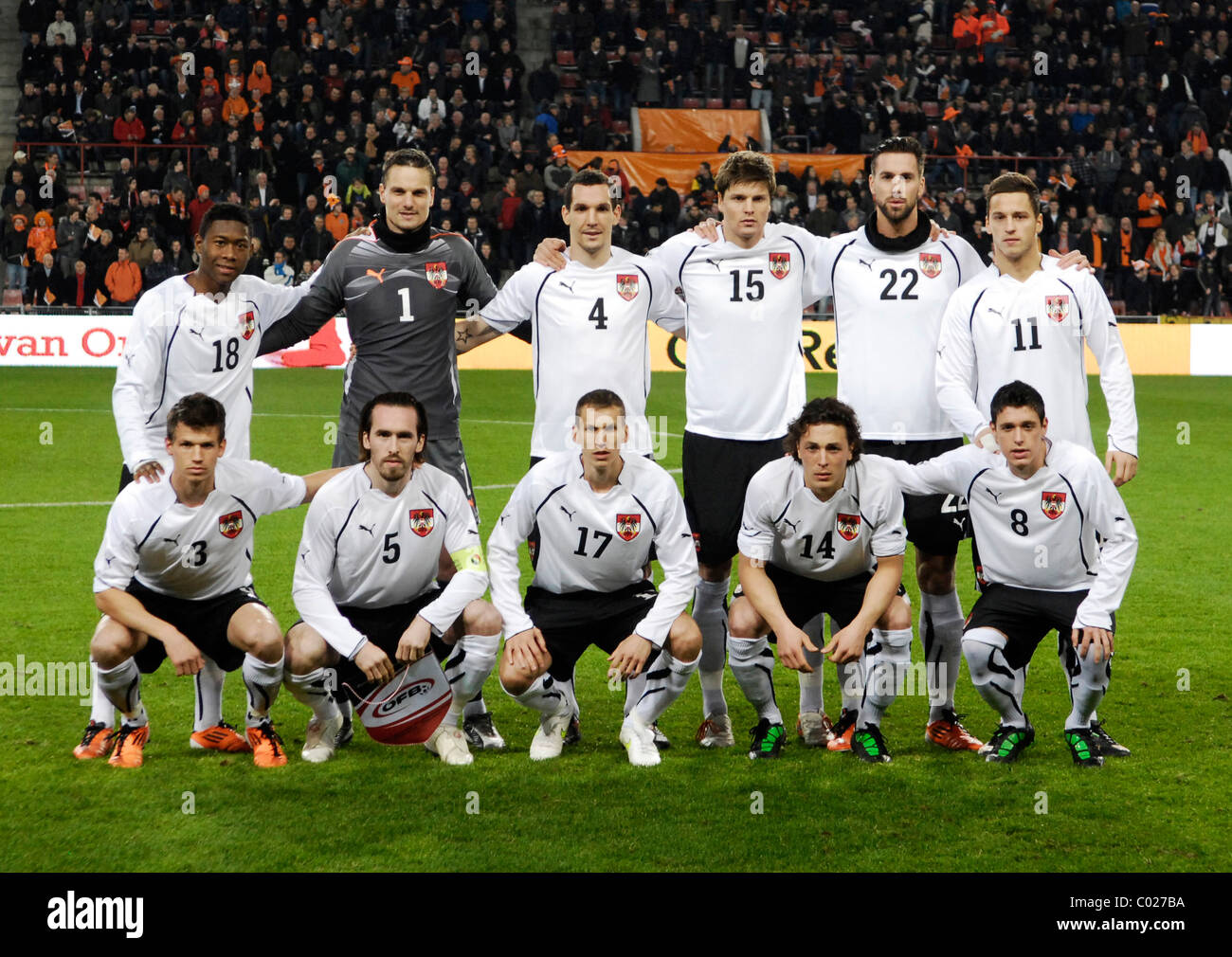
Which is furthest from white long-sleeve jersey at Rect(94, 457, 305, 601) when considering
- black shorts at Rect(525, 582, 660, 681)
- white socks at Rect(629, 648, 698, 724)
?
white socks at Rect(629, 648, 698, 724)

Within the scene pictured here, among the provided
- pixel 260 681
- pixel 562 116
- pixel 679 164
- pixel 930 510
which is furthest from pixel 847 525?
pixel 562 116

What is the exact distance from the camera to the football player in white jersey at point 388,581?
5539mm

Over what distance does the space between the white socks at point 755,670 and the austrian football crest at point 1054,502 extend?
1.20 metres

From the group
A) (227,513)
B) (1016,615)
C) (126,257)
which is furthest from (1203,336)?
(227,513)

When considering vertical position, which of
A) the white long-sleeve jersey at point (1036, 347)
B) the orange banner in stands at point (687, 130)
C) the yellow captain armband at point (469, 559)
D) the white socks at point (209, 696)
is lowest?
the white socks at point (209, 696)

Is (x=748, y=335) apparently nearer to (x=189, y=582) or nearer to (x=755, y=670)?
(x=755, y=670)

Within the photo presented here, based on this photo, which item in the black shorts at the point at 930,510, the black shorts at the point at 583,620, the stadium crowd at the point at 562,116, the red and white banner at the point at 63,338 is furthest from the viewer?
the stadium crowd at the point at 562,116

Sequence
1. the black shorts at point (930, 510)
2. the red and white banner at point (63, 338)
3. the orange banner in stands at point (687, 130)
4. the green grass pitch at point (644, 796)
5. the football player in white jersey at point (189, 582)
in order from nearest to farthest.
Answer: the green grass pitch at point (644, 796) → the football player in white jersey at point (189, 582) → the black shorts at point (930, 510) → the red and white banner at point (63, 338) → the orange banner in stands at point (687, 130)

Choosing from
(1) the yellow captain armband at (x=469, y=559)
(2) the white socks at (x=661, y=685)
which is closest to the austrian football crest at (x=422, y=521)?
(1) the yellow captain armband at (x=469, y=559)

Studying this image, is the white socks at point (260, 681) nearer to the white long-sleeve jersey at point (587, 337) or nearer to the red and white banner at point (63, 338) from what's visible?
the white long-sleeve jersey at point (587, 337)

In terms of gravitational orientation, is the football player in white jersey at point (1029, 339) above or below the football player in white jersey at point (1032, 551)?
above

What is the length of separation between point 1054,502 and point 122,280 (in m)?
17.9

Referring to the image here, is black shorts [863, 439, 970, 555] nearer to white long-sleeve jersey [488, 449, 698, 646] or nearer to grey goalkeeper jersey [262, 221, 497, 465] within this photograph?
white long-sleeve jersey [488, 449, 698, 646]

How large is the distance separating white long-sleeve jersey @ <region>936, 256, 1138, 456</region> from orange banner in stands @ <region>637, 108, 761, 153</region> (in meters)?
20.9
